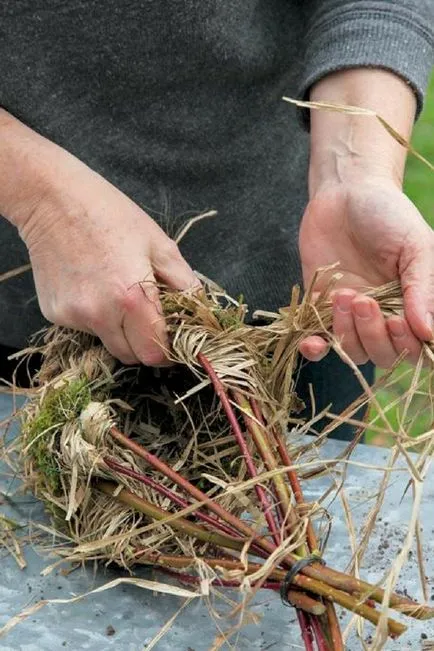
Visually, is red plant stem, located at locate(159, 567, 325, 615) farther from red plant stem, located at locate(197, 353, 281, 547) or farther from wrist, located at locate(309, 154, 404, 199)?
wrist, located at locate(309, 154, 404, 199)

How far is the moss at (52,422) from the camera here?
4.41ft

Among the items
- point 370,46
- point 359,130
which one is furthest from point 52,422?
point 370,46

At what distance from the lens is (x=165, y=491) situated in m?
1.24

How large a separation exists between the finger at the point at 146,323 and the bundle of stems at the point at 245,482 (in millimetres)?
19

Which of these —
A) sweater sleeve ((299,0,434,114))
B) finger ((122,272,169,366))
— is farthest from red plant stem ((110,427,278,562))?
sweater sleeve ((299,0,434,114))

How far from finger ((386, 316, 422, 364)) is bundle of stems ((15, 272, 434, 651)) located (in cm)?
3

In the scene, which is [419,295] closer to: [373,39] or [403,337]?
[403,337]

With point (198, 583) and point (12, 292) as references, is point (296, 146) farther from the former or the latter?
point (198, 583)

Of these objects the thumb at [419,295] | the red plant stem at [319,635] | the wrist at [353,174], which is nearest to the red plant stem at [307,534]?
the red plant stem at [319,635]

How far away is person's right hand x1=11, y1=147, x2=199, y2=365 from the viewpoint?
1347 millimetres

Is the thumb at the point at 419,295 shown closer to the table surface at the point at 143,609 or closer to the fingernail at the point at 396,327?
the fingernail at the point at 396,327

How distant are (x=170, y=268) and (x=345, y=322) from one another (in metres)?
0.24

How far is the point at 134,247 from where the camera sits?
4.47ft

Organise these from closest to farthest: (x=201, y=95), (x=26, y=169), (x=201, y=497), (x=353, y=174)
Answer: (x=201, y=497), (x=26, y=169), (x=353, y=174), (x=201, y=95)
